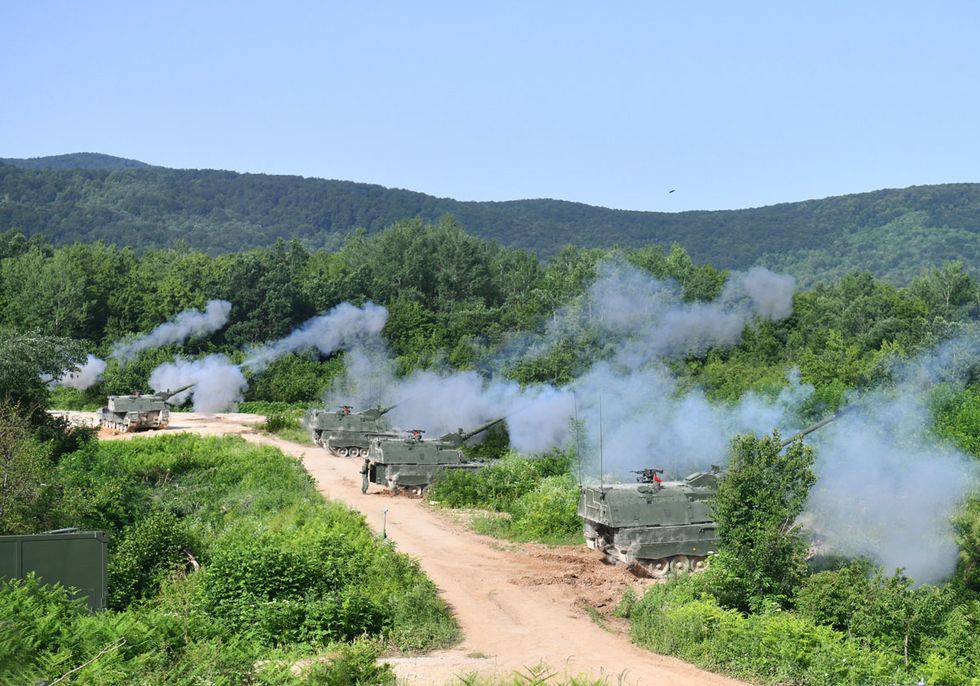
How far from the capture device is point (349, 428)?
152 ft

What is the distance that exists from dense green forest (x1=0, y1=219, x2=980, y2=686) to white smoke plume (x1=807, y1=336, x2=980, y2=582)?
2.62 feet

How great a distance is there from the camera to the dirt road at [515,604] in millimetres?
15883

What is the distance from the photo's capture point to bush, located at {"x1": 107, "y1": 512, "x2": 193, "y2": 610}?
19531 millimetres

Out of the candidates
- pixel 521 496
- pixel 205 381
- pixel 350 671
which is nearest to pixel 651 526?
pixel 521 496

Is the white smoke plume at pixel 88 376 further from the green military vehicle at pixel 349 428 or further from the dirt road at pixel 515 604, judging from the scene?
the dirt road at pixel 515 604

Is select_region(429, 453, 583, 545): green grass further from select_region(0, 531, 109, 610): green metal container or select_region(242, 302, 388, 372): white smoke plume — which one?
select_region(242, 302, 388, 372): white smoke plume

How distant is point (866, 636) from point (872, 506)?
10.4 meters

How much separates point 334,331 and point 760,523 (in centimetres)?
5209

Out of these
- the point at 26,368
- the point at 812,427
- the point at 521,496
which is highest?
the point at 26,368

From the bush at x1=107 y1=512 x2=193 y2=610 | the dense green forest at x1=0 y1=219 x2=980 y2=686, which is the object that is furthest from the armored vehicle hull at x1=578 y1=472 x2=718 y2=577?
the bush at x1=107 y1=512 x2=193 y2=610

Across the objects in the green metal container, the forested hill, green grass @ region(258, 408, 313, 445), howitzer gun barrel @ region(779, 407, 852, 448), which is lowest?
green grass @ region(258, 408, 313, 445)

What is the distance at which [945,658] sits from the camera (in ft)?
55.1

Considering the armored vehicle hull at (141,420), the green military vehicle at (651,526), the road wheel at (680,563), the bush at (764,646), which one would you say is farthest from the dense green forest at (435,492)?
the armored vehicle hull at (141,420)

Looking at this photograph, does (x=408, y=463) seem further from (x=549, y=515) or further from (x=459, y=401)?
(x=459, y=401)
